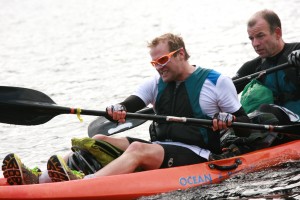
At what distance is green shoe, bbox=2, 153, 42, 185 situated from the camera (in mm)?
7441

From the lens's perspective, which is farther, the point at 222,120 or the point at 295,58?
the point at 295,58

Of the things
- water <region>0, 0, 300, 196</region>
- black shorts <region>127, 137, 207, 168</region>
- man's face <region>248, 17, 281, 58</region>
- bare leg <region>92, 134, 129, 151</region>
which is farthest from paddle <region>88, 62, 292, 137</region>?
water <region>0, 0, 300, 196</region>

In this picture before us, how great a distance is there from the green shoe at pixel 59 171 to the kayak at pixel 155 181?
0.13m

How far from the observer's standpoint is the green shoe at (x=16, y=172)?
744 centimetres

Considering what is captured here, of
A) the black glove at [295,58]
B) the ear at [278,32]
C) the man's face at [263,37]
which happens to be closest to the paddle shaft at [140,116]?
the black glove at [295,58]

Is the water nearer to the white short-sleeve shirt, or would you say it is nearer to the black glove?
the white short-sleeve shirt

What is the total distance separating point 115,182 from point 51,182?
1.96 ft

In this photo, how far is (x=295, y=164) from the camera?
8.70 metres

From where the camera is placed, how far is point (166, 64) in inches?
314

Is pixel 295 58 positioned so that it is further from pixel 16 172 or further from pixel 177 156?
pixel 16 172

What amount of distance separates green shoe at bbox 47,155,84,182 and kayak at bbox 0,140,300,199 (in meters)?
0.13

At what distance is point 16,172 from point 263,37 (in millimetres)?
3105

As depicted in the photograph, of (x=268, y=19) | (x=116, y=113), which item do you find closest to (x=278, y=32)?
(x=268, y=19)

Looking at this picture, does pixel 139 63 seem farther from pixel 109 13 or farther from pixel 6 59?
pixel 109 13
